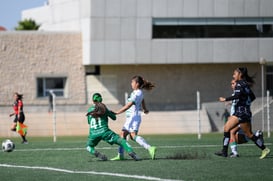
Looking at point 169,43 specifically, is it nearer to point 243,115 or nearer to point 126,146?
point 243,115

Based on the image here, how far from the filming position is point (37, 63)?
55.3m

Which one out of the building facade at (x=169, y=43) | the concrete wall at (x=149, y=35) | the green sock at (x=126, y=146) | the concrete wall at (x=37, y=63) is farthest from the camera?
the building facade at (x=169, y=43)

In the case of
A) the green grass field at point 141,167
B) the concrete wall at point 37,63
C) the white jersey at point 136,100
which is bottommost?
the green grass field at point 141,167

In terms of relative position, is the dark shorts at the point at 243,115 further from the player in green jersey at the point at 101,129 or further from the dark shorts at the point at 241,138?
the player in green jersey at the point at 101,129

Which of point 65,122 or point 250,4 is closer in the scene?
point 65,122

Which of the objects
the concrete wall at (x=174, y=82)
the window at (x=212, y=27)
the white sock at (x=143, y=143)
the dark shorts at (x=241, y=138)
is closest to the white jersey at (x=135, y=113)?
the white sock at (x=143, y=143)

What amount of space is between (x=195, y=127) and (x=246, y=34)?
46.3 ft

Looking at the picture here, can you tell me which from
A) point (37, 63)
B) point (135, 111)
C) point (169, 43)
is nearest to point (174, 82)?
point (169, 43)

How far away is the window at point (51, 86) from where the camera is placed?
5629 cm

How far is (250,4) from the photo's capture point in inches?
2224

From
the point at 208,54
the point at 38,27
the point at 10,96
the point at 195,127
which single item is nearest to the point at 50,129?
the point at 195,127

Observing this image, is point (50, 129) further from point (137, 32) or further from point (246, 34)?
point (246, 34)

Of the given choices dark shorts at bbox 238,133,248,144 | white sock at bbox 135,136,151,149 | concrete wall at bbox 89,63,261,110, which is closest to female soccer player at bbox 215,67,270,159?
dark shorts at bbox 238,133,248,144

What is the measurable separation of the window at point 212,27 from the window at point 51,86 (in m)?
7.30
